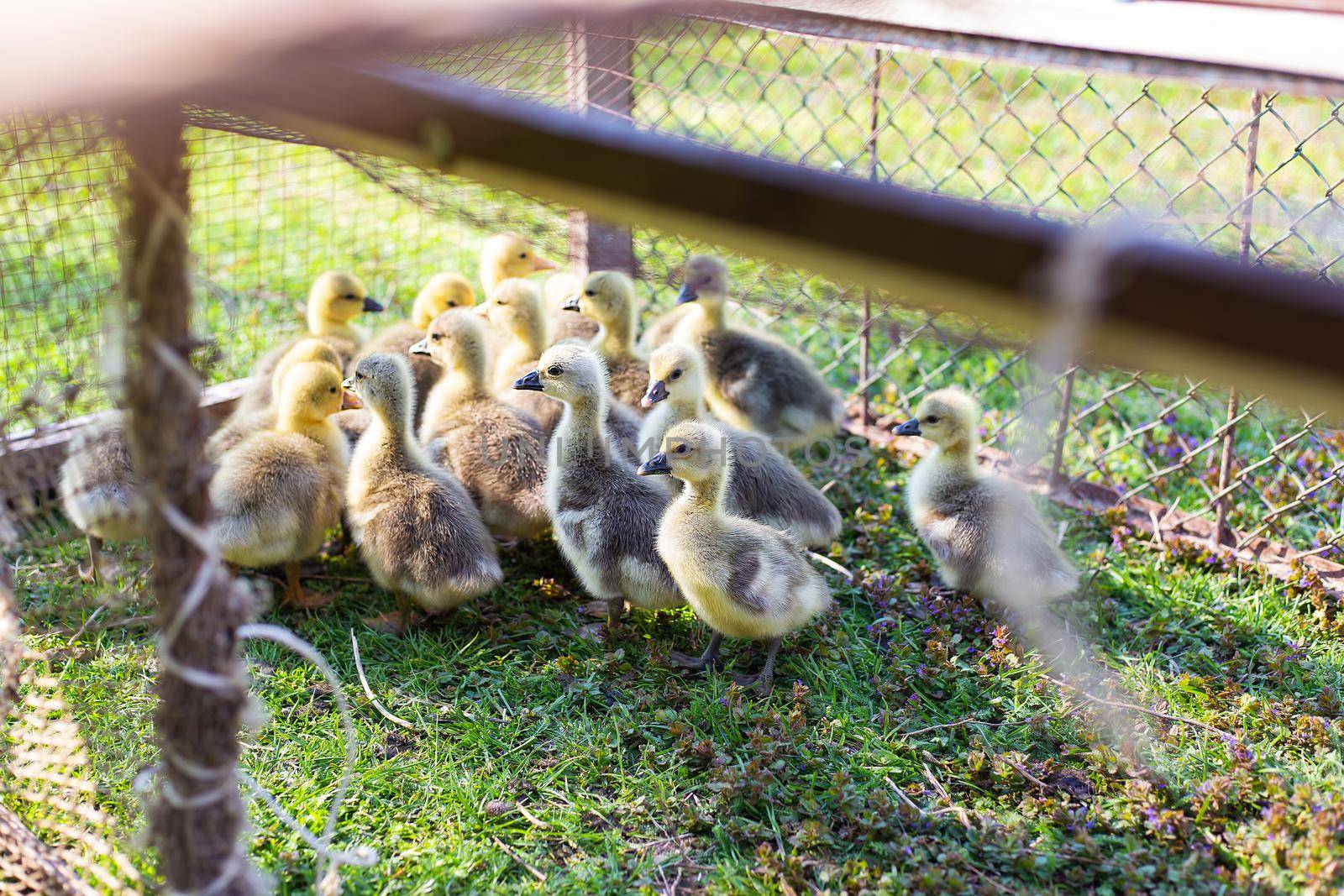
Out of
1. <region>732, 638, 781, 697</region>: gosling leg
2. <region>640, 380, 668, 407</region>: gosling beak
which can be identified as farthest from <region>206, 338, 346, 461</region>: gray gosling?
<region>732, 638, 781, 697</region>: gosling leg

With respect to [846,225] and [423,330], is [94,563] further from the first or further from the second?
[846,225]

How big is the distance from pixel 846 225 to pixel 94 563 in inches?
106

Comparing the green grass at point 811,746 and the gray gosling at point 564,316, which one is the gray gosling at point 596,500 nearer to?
the green grass at point 811,746

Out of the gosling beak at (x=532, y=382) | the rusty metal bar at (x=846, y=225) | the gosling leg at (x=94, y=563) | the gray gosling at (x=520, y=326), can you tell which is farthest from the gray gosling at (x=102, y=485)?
the rusty metal bar at (x=846, y=225)

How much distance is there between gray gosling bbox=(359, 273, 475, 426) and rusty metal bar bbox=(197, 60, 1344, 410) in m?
2.92

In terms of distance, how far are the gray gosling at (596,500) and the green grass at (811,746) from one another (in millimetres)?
231

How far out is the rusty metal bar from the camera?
982mm

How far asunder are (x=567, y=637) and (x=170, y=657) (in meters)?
1.84

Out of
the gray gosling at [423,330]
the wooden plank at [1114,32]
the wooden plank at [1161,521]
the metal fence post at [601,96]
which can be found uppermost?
the wooden plank at [1114,32]

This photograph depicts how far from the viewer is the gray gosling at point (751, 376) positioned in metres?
4.19

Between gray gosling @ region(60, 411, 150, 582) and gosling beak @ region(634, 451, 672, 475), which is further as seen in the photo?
gray gosling @ region(60, 411, 150, 582)

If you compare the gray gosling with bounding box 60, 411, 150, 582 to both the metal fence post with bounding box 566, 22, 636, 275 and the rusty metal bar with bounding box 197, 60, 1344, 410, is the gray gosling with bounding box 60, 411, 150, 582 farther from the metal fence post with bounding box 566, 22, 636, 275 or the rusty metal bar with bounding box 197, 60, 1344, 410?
the rusty metal bar with bounding box 197, 60, 1344, 410

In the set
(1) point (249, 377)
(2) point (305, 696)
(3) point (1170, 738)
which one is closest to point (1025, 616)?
(3) point (1170, 738)

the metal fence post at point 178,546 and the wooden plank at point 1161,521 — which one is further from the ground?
the metal fence post at point 178,546
